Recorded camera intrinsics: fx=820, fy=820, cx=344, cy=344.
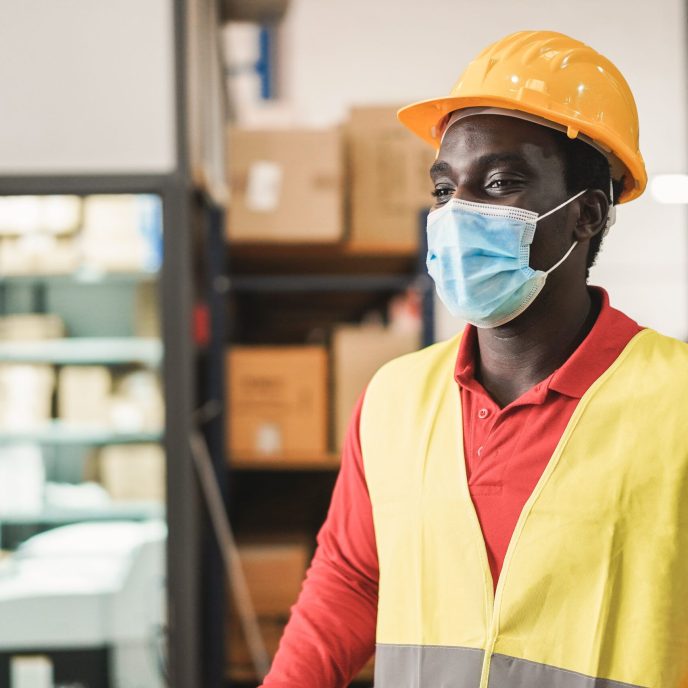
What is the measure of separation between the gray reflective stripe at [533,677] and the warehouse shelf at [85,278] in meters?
2.47

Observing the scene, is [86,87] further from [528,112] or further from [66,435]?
[528,112]

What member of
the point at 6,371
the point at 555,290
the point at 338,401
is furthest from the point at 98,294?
the point at 555,290

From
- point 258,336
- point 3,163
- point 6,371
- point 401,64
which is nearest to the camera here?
point 3,163

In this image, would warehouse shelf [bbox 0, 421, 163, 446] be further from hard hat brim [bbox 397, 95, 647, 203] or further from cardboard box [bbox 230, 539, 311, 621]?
hard hat brim [bbox 397, 95, 647, 203]

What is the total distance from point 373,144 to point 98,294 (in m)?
1.36

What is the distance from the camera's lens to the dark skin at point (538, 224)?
115 centimetres

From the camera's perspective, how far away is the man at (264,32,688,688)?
104 centimetres

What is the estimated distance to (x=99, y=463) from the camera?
350cm

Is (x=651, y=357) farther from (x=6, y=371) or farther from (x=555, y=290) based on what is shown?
(x=6, y=371)

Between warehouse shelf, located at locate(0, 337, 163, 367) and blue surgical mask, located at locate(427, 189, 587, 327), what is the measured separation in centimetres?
229

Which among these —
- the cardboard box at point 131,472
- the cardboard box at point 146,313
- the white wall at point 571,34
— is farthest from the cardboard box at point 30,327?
the white wall at point 571,34

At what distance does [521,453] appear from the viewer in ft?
3.68

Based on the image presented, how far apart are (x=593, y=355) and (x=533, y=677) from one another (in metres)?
0.44

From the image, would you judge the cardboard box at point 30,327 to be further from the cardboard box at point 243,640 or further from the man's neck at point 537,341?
the man's neck at point 537,341
